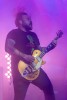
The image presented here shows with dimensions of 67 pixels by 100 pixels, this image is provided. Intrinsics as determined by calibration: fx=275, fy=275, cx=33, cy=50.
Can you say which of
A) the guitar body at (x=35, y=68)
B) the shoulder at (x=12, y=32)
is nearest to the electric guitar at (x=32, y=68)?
the guitar body at (x=35, y=68)

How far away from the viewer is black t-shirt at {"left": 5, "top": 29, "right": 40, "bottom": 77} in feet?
11.4

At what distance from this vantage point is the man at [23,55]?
3.41 m

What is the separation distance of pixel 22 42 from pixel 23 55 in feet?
0.62

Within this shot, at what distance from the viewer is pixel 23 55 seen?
11.3ft

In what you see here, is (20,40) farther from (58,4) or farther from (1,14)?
(58,4)

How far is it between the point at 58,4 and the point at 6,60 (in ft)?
3.78

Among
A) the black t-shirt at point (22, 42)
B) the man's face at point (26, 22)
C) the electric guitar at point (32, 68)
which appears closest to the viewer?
the electric guitar at point (32, 68)

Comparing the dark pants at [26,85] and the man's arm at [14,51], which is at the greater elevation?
the man's arm at [14,51]

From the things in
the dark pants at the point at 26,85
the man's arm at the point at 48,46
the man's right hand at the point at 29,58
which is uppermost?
the man's arm at the point at 48,46

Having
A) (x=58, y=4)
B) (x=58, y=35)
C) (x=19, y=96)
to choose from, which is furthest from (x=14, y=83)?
(x=58, y=4)

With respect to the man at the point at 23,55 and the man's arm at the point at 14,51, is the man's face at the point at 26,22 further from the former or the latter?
the man's arm at the point at 14,51

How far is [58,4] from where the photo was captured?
406 cm

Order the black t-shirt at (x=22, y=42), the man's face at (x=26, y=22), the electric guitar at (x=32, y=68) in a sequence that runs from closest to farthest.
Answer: the electric guitar at (x=32, y=68) → the black t-shirt at (x=22, y=42) → the man's face at (x=26, y=22)

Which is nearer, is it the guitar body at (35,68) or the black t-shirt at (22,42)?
the guitar body at (35,68)
